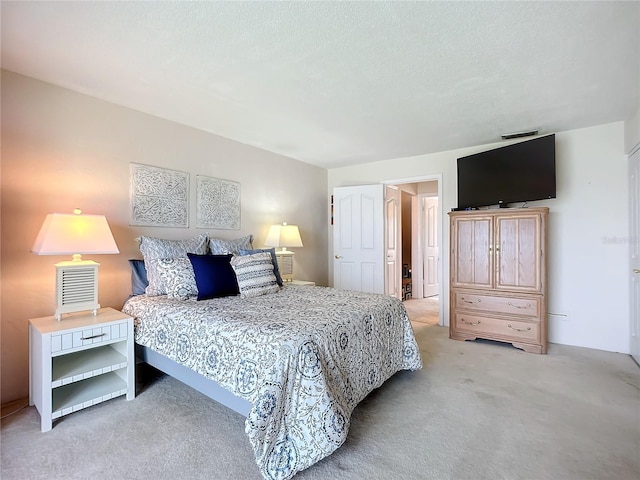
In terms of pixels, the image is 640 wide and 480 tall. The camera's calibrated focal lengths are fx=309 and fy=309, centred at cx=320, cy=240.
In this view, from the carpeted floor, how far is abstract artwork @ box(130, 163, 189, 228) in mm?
1375

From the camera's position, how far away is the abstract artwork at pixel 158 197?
277 centimetres

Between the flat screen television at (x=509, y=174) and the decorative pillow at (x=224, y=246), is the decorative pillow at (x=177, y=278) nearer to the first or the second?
the decorative pillow at (x=224, y=246)

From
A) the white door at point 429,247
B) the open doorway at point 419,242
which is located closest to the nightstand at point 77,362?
the open doorway at point 419,242

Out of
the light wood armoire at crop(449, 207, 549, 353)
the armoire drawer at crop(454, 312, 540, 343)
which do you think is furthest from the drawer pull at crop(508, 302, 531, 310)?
the armoire drawer at crop(454, 312, 540, 343)

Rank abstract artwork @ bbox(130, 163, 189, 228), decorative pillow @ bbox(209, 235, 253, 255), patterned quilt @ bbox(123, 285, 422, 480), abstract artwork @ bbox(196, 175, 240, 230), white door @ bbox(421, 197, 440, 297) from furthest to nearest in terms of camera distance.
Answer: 1. white door @ bbox(421, 197, 440, 297)
2. abstract artwork @ bbox(196, 175, 240, 230)
3. decorative pillow @ bbox(209, 235, 253, 255)
4. abstract artwork @ bbox(130, 163, 189, 228)
5. patterned quilt @ bbox(123, 285, 422, 480)

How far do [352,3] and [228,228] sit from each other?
258cm

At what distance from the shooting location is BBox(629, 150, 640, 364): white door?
2775 millimetres

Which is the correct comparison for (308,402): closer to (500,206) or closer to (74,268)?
(74,268)

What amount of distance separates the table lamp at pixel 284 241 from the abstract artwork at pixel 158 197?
3.37 feet

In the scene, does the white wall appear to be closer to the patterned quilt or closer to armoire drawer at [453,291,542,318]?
armoire drawer at [453,291,542,318]

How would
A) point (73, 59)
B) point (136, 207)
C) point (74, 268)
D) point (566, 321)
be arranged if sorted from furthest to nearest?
point (566, 321) → point (136, 207) → point (74, 268) → point (73, 59)

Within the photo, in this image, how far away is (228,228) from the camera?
3529 mm

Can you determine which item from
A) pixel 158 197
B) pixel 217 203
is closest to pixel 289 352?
pixel 158 197

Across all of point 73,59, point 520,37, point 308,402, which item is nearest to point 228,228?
point 73,59
